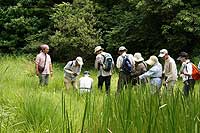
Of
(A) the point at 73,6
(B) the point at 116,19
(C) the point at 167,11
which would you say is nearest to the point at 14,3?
(A) the point at 73,6

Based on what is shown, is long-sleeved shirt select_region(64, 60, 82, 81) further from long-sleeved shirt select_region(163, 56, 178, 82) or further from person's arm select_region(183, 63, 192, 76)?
person's arm select_region(183, 63, 192, 76)

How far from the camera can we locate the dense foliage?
1877 cm

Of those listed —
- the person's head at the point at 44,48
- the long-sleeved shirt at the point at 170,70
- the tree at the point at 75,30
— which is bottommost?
the long-sleeved shirt at the point at 170,70

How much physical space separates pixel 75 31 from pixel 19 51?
12.7ft

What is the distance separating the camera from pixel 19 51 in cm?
2278

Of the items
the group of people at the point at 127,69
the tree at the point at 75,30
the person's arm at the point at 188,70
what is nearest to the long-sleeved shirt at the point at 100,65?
the group of people at the point at 127,69

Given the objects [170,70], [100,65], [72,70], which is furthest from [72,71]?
[170,70]

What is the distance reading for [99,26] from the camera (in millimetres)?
22000

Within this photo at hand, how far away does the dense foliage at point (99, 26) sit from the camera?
61.6 ft

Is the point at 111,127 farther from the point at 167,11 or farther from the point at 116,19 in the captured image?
the point at 116,19

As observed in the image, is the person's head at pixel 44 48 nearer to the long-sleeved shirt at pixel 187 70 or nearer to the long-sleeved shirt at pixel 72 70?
the long-sleeved shirt at pixel 72 70

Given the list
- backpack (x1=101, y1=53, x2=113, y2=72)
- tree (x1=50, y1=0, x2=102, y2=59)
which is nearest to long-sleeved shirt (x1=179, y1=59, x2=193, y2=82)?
backpack (x1=101, y1=53, x2=113, y2=72)

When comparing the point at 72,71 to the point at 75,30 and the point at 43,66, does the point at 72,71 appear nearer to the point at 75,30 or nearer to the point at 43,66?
the point at 43,66

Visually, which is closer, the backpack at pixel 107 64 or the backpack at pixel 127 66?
the backpack at pixel 127 66
